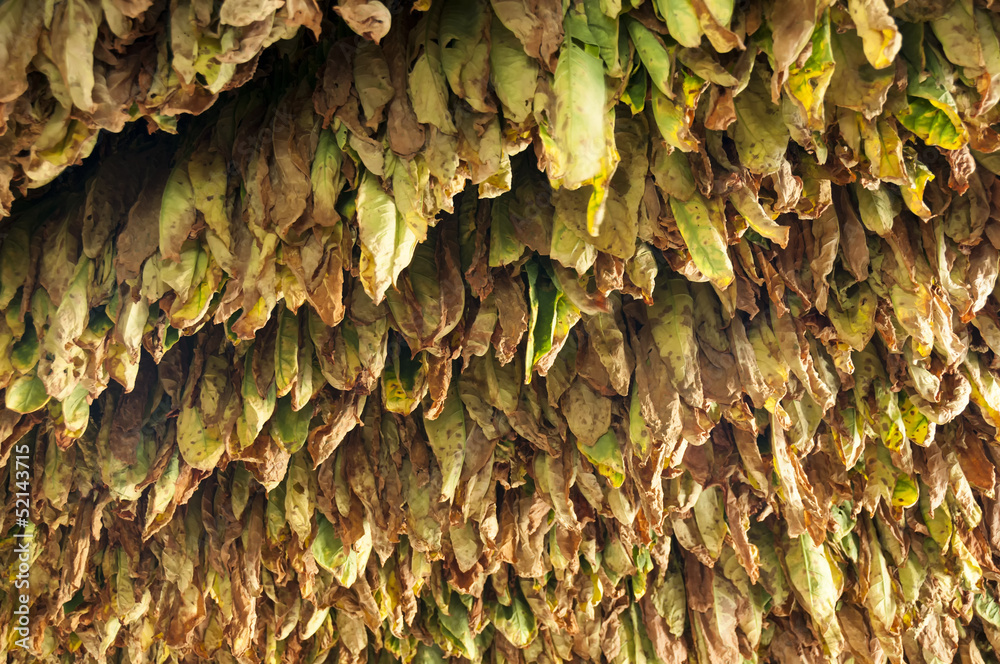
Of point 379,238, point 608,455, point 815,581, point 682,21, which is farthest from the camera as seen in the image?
point 815,581

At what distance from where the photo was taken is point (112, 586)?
44.9 inches

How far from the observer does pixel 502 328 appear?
861 millimetres

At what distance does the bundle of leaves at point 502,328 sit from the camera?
2.07 ft

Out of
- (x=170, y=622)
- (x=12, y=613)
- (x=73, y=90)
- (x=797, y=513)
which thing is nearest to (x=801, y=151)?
(x=797, y=513)

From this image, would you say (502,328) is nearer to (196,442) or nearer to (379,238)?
(379,238)

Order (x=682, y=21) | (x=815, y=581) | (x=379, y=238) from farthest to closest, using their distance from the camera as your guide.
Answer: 1. (x=815, y=581)
2. (x=379, y=238)
3. (x=682, y=21)

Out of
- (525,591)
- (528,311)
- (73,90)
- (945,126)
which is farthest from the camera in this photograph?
(525,591)

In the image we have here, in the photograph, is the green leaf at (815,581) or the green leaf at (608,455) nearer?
the green leaf at (608,455)

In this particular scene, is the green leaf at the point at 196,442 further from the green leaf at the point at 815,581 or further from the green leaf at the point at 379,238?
the green leaf at the point at 815,581

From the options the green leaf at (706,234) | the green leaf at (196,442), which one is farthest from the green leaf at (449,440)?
the green leaf at (706,234)

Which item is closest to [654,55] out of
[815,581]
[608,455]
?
[608,455]

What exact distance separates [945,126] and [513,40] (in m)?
0.44

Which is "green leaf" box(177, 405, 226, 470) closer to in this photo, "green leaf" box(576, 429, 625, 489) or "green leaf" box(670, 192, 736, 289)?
"green leaf" box(576, 429, 625, 489)

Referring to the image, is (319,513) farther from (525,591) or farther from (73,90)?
(73,90)
